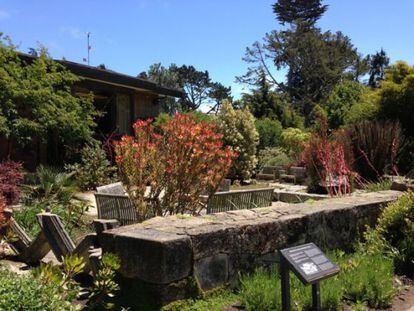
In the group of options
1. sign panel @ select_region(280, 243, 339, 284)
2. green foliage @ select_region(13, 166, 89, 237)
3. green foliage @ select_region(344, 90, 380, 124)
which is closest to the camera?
sign panel @ select_region(280, 243, 339, 284)

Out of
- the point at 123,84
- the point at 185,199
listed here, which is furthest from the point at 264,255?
the point at 123,84

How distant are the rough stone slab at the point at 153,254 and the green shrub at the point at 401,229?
9.02ft

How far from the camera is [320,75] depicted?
43531 mm

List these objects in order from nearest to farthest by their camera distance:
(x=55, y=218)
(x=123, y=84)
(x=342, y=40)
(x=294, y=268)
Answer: (x=294, y=268), (x=55, y=218), (x=123, y=84), (x=342, y=40)

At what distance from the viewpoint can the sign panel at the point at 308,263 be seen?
10.3 feet

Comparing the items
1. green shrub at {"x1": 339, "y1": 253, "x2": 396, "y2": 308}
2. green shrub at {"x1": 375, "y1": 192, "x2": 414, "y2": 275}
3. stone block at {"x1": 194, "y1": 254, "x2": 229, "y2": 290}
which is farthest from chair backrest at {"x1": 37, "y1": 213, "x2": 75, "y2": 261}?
green shrub at {"x1": 375, "y1": 192, "x2": 414, "y2": 275}

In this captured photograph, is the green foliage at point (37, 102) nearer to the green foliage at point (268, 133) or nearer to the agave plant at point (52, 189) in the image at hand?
the agave plant at point (52, 189)

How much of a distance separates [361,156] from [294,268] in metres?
8.33

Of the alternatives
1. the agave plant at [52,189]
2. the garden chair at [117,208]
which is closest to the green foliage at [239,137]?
the agave plant at [52,189]

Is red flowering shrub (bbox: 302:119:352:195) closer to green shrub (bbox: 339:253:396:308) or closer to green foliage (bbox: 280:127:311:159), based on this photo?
green shrub (bbox: 339:253:396:308)

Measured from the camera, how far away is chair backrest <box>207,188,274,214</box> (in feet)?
21.8

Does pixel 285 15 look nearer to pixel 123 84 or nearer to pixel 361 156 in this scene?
pixel 123 84

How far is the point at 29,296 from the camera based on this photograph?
2.68 metres

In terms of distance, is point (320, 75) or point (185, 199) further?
point (320, 75)
